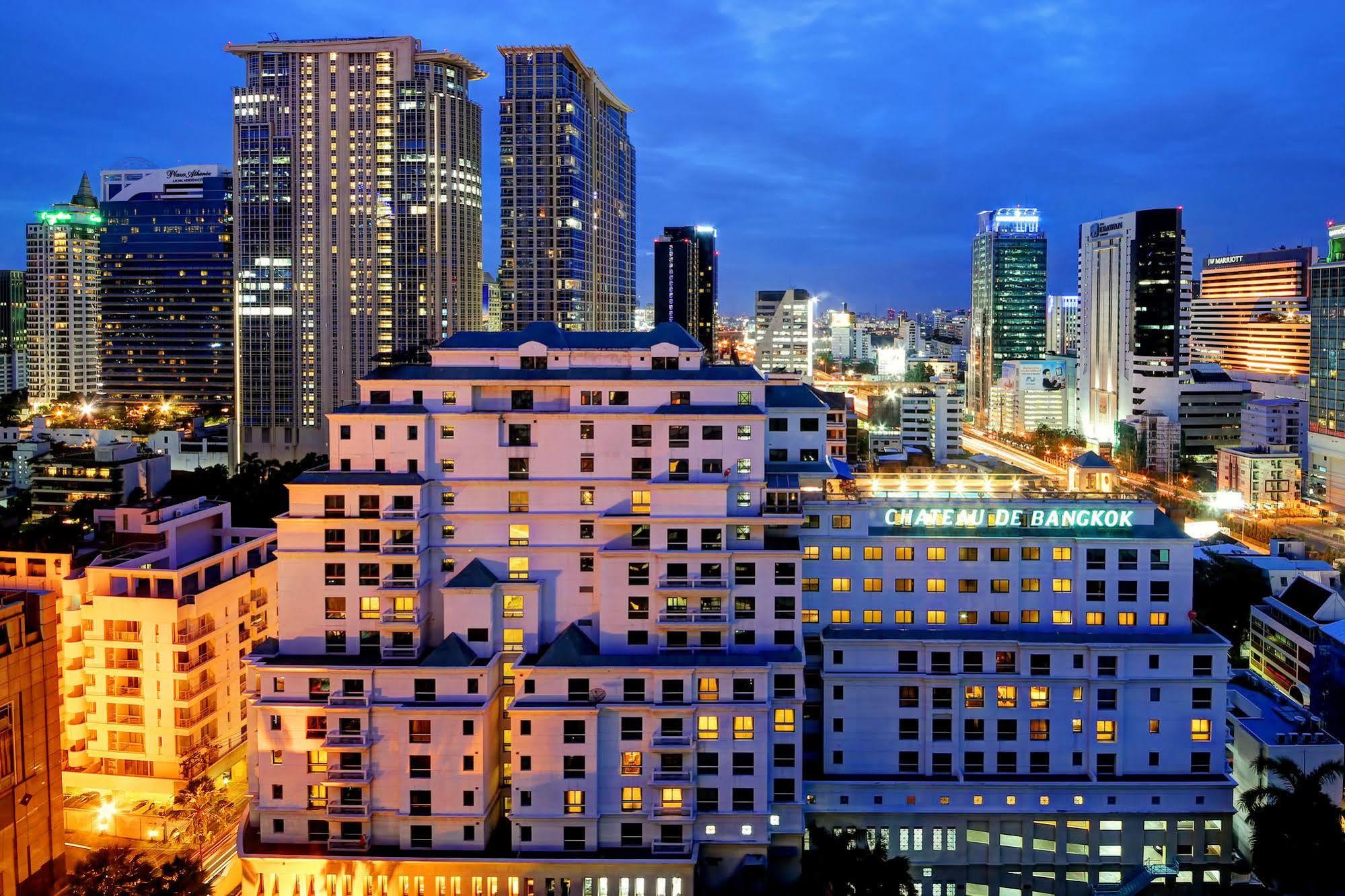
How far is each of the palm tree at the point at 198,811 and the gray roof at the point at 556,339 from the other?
20.5 meters

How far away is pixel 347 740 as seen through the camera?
112 ft

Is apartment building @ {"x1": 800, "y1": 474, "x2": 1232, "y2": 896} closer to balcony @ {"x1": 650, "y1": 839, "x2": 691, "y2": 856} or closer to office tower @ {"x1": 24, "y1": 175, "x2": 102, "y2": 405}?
balcony @ {"x1": 650, "y1": 839, "x2": 691, "y2": 856}

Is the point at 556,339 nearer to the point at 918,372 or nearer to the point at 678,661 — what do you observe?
the point at 678,661

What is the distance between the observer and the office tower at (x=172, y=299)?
14575cm

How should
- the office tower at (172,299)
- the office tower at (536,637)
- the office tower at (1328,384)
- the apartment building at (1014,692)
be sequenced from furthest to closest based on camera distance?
the office tower at (172,299) → the office tower at (1328,384) → the apartment building at (1014,692) → the office tower at (536,637)

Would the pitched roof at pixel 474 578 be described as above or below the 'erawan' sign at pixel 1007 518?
below

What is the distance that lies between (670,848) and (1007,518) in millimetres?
18269

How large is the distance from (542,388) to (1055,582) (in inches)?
857

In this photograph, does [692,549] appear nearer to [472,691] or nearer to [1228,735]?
[472,691]

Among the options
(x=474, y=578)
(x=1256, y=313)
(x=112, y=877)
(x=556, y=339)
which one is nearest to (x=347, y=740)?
(x=474, y=578)

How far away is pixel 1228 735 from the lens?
1681 inches

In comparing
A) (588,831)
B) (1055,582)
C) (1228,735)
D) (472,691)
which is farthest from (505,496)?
(1228,735)

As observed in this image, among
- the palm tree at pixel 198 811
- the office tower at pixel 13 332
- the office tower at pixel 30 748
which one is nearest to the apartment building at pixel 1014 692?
the palm tree at pixel 198 811

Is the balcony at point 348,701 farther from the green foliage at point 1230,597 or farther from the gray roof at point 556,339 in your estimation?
the green foliage at point 1230,597
